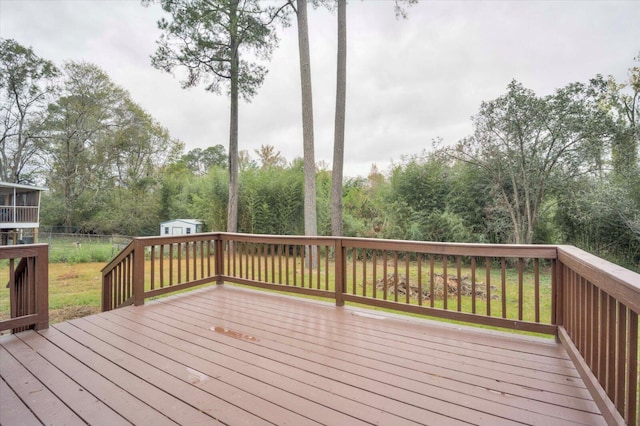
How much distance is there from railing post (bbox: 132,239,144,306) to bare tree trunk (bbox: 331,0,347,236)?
4354mm

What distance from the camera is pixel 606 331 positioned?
1466mm

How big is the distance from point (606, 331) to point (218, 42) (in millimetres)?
9034

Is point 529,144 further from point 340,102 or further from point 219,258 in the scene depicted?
point 219,258

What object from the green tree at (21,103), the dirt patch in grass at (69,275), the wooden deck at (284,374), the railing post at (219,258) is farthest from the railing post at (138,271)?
the green tree at (21,103)

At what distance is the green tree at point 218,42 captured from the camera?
7328mm

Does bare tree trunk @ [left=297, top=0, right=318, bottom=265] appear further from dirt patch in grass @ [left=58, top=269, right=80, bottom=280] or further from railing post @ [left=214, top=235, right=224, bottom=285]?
dirt patch in grass @ [left=58, top=269, right=80, bottom=280]

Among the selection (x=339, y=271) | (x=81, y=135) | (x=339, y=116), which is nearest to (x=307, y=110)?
(x=339, y=116)

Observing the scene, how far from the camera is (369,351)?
2.36 m

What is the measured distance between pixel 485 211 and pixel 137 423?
→ 775 centimetres

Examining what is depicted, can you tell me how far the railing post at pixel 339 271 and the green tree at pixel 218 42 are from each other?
6.68 metres

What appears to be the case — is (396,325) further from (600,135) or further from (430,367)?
(600,135)

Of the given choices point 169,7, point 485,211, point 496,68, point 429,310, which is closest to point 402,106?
point 496,68

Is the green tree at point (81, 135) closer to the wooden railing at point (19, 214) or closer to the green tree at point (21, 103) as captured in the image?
the green tree at point (21, 103)

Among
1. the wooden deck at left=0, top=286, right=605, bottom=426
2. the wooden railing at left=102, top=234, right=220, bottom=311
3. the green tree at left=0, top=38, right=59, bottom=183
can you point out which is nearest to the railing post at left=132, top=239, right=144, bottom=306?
the wooden railing at left=102, top=234, right=220, bottom=311
